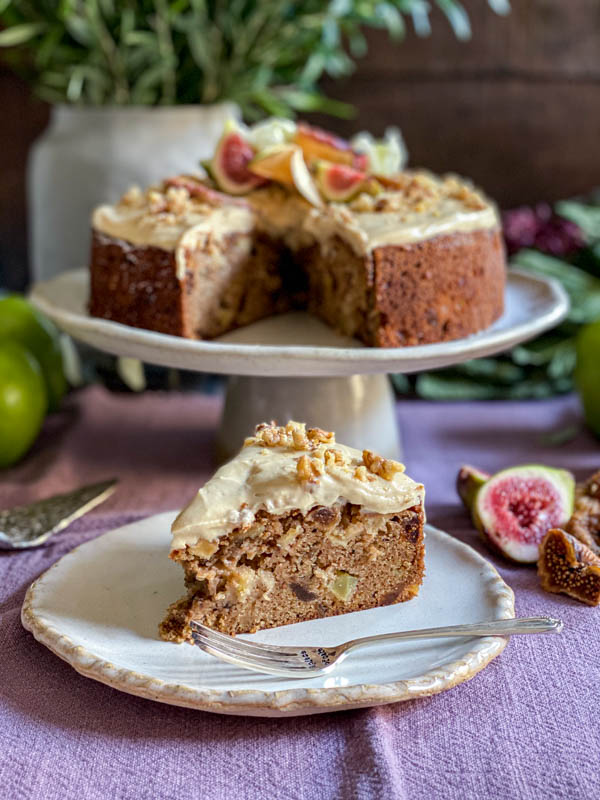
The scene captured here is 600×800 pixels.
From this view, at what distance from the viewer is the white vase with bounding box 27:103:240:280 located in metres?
3.01

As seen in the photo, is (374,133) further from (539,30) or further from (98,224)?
(98,224)

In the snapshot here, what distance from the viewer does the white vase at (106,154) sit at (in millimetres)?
3014

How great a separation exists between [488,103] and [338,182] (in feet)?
4.83

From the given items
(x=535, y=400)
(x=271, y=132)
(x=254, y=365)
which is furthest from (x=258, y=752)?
(x=535, y=400)

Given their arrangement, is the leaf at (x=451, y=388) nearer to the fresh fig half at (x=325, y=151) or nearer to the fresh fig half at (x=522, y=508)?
the fresh fig half at (x=325, y=151)

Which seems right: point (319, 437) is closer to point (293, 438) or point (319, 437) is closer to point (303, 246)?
point (293, 438)

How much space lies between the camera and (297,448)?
1771 millimetres

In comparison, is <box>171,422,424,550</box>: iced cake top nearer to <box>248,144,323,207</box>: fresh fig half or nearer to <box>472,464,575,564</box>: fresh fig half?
<box>472,464,575,564</box>: fresh fig half

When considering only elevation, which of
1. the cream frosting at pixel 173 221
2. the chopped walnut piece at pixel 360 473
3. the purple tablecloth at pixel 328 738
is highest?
the cream frosting at pixel 173 221

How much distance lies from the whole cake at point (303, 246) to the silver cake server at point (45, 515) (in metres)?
0.44

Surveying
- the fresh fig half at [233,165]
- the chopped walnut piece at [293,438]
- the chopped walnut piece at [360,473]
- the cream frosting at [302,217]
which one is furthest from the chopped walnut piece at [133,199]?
the chopped walnut piece at [360,473]

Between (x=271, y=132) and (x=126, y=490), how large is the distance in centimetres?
104

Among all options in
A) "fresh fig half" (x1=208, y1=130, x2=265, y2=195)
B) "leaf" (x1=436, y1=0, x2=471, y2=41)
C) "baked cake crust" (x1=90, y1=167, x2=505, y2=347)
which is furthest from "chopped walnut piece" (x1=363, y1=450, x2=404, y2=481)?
"leaf" (x1=436, y1=0, x2=471, y2=41)

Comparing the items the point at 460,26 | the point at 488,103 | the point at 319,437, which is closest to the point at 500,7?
the point at 460,26
